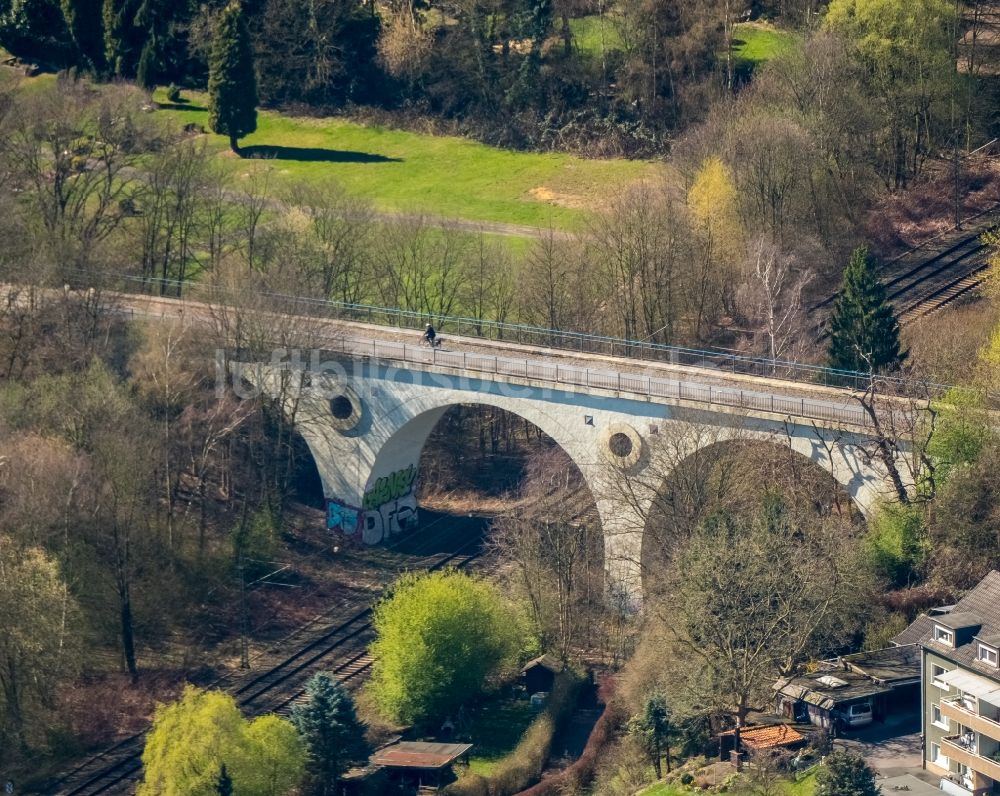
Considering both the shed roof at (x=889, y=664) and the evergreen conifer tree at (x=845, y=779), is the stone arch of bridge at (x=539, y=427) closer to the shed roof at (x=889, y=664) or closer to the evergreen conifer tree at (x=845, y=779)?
the shed roof at (x=889, y=664)

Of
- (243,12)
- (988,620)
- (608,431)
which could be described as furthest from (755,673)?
(243,12)

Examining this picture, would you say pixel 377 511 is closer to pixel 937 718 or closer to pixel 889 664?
pixel 889 664

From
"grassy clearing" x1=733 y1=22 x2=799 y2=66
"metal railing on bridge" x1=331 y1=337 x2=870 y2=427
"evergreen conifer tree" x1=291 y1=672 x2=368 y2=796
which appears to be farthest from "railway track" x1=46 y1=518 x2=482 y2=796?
"grassy clearing" x1=733 y1=22 x2=799 y2=66

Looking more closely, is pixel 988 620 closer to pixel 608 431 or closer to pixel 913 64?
pixel 608 431

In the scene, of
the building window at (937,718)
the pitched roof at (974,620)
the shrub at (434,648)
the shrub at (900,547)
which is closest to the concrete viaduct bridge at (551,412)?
the shrub at (900,547)

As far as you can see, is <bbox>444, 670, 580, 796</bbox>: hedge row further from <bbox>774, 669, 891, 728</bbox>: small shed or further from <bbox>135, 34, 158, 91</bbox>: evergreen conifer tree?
<bbox>135, 34, 158, 91</bbox>: evergreen conifer tree
